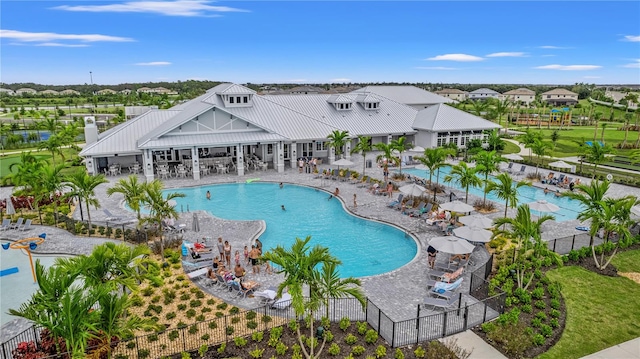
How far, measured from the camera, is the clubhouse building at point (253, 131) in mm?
36344

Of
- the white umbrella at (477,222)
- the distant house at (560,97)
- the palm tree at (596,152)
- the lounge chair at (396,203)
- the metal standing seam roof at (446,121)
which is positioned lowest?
the lounge chair at (396,203)

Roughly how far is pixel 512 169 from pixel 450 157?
7.22 metres

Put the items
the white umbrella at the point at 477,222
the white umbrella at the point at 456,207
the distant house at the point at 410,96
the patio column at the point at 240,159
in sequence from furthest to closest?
the distant house at the point at 410,96
the patio column at the point at 240,159
the white umbrella at the point at 456,207
the white umbrella at the point at 477,222

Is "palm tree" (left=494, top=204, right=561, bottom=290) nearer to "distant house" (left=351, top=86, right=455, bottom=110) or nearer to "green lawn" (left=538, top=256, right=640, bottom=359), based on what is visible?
"green lawn" (left=538, top=256, right=640, bottom=359)

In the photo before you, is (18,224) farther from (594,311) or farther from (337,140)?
(594,311)

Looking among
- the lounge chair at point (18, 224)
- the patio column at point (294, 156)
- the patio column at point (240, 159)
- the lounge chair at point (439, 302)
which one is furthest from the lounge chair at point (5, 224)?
the lounge chair at point (439, 302)

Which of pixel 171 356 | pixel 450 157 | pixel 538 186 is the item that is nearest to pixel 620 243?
pixel 538 186

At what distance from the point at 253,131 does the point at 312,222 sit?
15742mm

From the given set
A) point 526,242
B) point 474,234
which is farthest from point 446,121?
point 526,242

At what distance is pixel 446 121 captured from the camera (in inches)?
1911

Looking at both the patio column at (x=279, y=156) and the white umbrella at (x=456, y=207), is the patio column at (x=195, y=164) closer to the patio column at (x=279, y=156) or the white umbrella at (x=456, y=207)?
the patio column at (x=279, y=156)

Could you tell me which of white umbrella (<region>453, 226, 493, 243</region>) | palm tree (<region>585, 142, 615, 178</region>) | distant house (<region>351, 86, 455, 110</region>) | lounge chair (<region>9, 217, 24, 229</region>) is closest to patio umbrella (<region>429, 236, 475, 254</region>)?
white umbrella (<region>453, 226, 493, 243</region>)

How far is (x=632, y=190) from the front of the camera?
31.9 metres

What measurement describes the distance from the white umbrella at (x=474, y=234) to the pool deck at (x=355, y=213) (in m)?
1.34
